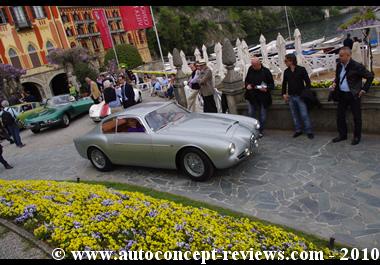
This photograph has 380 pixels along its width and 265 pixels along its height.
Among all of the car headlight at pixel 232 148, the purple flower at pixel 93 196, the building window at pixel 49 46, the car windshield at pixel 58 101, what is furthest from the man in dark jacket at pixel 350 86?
the building window at pixel 49 46

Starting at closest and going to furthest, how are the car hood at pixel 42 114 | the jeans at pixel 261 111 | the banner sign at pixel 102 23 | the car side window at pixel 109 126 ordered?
the car side window at pixel 109 126 → the jeans at pixel 261 111 → the car hood at pixel 42 114 → the banner sign at pixel 102 23

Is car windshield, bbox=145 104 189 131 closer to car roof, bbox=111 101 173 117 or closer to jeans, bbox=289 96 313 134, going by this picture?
car roof, bbox=111 101 173 117

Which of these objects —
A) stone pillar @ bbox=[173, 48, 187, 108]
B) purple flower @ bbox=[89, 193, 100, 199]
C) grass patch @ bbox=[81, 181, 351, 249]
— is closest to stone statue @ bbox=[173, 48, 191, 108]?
stone pillar @ bbox=[173, 48, 187, 108]

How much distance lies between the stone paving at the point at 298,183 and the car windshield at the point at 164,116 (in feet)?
3.79

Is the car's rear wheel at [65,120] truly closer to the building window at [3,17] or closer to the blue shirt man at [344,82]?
the blue shirt man at [344,82]

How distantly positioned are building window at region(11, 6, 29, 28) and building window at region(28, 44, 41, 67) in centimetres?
258

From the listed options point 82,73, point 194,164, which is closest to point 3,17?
point 82,73

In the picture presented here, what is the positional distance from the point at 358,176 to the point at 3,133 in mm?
14157

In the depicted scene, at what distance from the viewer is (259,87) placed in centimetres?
863

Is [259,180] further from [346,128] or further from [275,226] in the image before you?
[346,128]

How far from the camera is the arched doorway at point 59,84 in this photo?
46.2 m

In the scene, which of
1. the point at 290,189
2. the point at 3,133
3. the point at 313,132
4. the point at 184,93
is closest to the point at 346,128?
the point at 313,132

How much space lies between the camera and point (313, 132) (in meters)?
8.62

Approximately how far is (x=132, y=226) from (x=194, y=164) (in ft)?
9.34
